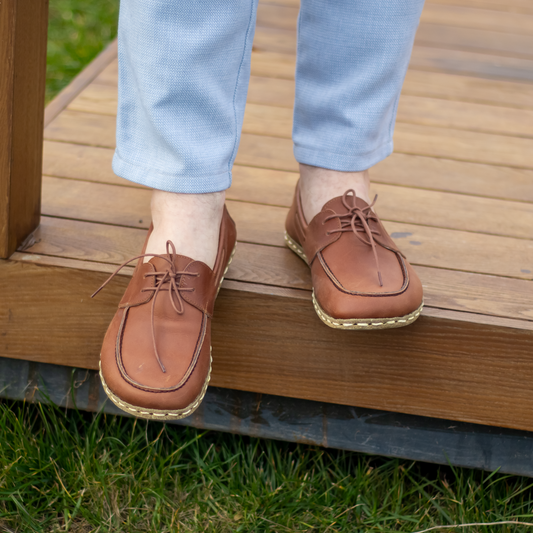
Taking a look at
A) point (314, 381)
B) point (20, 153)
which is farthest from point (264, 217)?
point (20, 153)

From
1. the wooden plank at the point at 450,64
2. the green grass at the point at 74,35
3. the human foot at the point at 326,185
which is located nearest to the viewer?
the human foot at the point at 326,185

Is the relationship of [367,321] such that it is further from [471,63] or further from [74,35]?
[74,35]

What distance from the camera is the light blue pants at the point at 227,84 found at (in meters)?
0.76

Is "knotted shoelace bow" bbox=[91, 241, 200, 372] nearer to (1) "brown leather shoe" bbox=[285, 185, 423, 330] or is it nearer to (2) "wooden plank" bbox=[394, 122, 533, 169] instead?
(1) "brown leather shoe" bbox=[285, 185, 423, 330]

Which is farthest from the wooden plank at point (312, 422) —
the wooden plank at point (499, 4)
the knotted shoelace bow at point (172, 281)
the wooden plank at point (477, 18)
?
the wooden plank at point (499, 4)

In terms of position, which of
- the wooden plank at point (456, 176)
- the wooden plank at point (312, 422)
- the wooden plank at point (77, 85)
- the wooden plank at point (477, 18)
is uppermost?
the wooden plank at point (477, 18)

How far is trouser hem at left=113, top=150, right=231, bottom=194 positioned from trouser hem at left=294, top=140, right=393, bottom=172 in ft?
0.56

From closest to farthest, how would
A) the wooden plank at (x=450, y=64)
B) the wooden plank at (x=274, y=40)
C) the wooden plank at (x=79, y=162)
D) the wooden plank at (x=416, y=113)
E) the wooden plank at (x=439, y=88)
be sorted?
the wooden plank at (x=79, y=162), the wooden plank at (x=416, y=113), the wooden plank at (x=439, y=88), the wooden plank at (x=450, y=64), the wooden plank at (x=274, y=40)

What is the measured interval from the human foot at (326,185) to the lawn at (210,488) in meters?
0.47

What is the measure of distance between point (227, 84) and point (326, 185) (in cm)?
25

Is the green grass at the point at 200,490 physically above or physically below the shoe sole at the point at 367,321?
below

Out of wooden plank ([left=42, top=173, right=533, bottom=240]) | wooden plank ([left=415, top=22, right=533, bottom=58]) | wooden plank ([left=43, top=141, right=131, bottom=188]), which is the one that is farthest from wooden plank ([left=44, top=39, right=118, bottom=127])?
wooden plank ([left=415, top=22, right=533, bottom=58])

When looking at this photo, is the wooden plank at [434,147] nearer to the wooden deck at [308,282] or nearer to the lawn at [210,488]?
the wooden deck at [308,282]

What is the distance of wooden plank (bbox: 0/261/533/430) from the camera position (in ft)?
3.23
